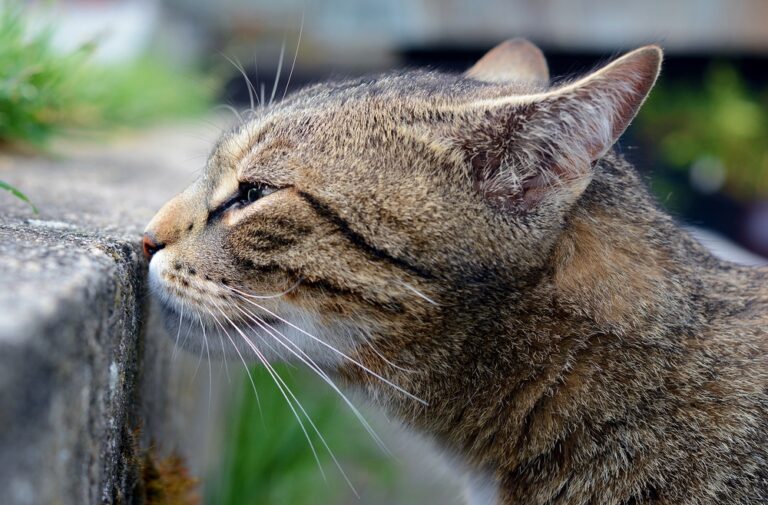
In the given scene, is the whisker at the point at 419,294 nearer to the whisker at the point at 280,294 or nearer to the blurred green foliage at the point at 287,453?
the whisker at the point at 280,294

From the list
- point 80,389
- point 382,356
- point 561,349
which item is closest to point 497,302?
point 561,349

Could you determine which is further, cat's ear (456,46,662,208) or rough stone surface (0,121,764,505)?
cat's ear (456,46,662,208)

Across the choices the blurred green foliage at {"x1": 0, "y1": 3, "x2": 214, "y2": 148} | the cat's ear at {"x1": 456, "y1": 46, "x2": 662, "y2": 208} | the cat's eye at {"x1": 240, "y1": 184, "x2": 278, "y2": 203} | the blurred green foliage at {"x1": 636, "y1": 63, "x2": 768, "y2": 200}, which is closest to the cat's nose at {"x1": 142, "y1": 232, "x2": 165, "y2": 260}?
the cat's eye at {"x1": 240, "y1": 184, "x2": 278, "y2": 203}

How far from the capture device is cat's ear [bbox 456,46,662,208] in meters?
1.72

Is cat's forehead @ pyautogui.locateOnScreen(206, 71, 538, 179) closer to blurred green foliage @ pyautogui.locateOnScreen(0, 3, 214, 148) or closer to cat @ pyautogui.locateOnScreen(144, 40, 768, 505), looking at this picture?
cat @ pyautogui.locateOnScreen(144, 40, 768, 505)

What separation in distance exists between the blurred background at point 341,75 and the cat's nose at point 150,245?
666mm

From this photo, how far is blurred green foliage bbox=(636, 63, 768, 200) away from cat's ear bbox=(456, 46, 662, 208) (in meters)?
4.50

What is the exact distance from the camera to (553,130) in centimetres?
182

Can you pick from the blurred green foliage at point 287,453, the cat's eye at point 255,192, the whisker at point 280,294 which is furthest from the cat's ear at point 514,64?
the blurred green foliage at point 287,453

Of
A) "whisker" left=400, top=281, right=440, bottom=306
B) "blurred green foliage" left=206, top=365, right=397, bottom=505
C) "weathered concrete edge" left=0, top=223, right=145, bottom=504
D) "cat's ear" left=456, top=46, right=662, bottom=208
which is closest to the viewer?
"weathered concrete edge" left=0, top=223, right=145, bottom=504

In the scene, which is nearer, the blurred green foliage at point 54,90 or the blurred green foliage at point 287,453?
the blurred green foliage at point 54,90

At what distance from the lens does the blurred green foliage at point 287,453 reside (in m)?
3.47

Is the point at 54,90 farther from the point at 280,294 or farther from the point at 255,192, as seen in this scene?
the point at 280,294

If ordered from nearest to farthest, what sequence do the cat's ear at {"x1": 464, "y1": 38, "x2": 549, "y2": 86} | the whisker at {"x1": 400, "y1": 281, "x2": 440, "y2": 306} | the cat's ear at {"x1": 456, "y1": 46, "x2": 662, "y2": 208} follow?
the cat's ear at {"x1": 456, "y1": 46, "x2": 662, "y2": 208} < the whisker at {"x1": 400, "y1": 281, "x2": 440, "y2": 306} < the cat's ear at {"x1": 464, "y1": 38, "x2": 549, "y2": 86}
